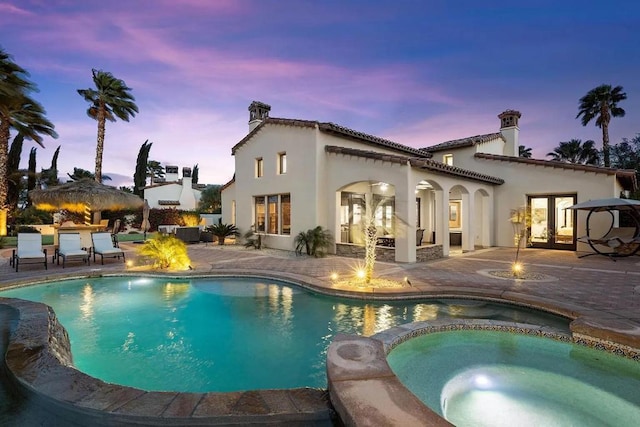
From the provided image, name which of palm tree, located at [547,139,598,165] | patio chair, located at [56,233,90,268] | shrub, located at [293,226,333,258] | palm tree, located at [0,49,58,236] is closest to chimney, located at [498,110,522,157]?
shrub, located at [293,226,333,258]

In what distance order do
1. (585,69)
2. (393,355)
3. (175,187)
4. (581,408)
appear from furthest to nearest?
(175,187)
(585,69)
(393,355)
(581,408)

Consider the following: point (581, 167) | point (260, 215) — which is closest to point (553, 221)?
point (581, 167)

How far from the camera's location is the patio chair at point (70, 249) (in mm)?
11367

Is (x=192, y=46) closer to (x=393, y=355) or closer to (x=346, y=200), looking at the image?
(x=346, y=200)

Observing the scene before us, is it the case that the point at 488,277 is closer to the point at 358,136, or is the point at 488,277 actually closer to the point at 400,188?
the point at 400,188

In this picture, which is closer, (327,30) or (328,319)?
(328,319)

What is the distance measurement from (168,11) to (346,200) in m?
11.4

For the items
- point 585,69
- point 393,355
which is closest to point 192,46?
point 393,355

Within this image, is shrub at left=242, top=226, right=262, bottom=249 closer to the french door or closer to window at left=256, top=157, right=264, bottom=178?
window at left=256, top=157, right=264, bottom=178

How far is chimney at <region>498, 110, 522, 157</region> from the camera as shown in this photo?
2109 cm

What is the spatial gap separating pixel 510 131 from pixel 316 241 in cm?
1655

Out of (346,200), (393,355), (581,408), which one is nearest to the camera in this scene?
(581,408)

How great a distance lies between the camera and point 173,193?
124 feet

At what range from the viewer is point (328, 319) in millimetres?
6664
